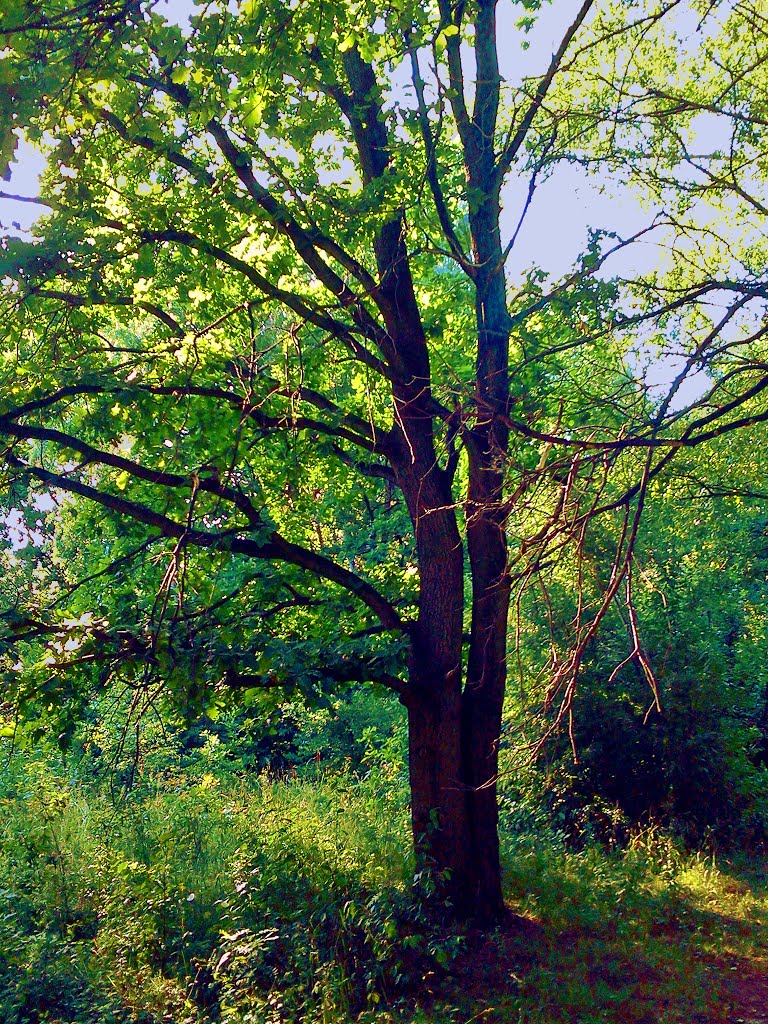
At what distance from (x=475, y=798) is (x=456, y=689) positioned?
106cm

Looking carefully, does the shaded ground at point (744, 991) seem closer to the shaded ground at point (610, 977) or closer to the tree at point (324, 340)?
the shaded ground at point (610, 977)

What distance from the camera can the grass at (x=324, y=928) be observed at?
6.81 meters

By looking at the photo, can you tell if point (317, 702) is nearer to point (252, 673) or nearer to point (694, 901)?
point (252, 673)

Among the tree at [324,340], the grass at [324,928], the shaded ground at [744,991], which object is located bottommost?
the shaded ground at [744,991]

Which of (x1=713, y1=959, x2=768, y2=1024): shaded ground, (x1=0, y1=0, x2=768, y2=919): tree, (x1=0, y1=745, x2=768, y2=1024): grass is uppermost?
(x1=0, y1=0, x2=768, y2=919): tree

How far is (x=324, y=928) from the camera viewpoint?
769cm

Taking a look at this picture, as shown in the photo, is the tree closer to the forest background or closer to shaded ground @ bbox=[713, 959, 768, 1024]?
the forest background

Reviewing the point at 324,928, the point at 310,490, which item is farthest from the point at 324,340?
the point at 324,928

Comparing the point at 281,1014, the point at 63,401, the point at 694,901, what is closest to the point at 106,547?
the point at 63,401

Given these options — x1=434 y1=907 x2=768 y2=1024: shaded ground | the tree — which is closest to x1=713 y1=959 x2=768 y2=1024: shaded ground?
x1=434 y1=907 x2=768 y2=1024: shaded ground

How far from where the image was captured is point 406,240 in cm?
931

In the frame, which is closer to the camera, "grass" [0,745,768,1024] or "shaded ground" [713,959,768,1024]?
"shaded ground" [713,959,768,1024]

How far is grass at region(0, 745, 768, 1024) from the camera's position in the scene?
681 centimetres

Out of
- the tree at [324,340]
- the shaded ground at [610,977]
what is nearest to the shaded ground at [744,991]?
the shaded ground at [610,977]
